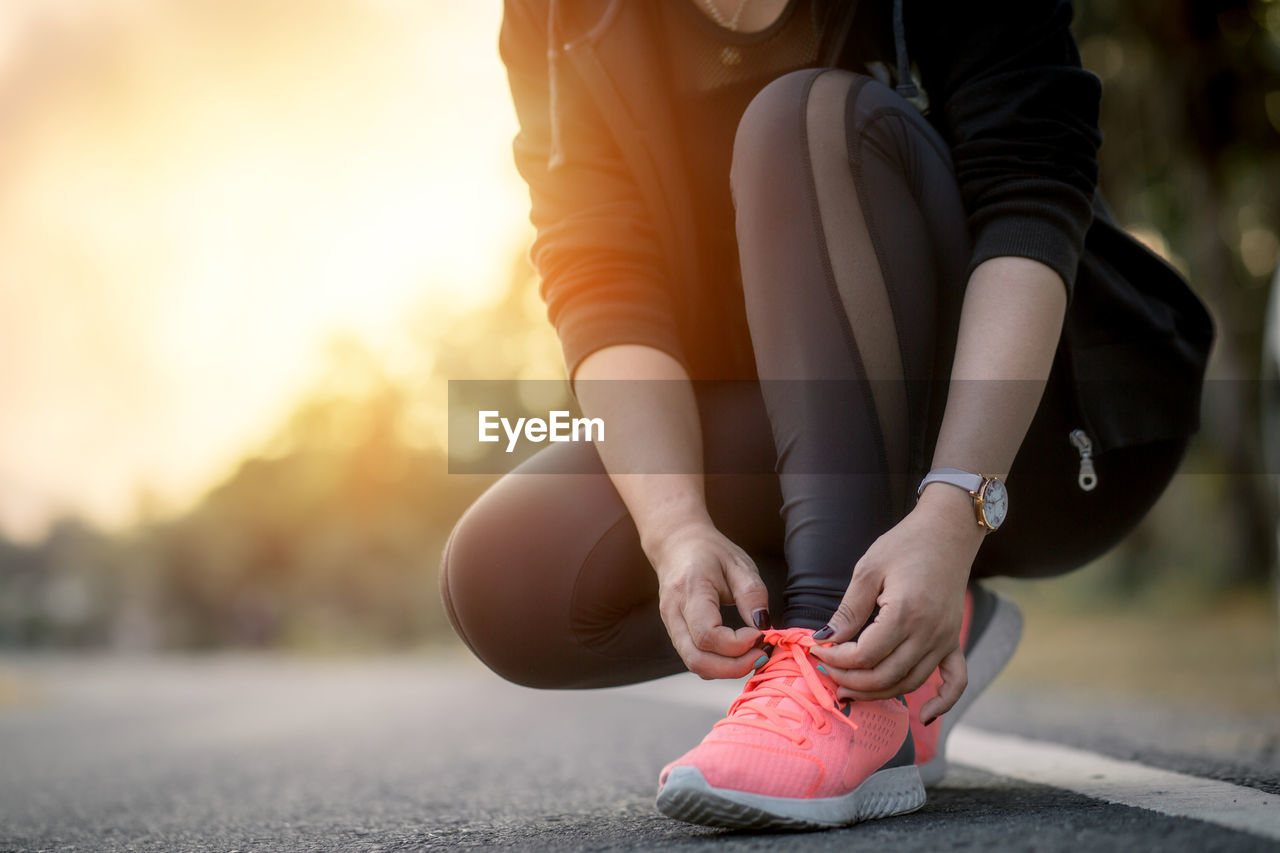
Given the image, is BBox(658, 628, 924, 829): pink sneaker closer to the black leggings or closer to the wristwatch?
the black leggings

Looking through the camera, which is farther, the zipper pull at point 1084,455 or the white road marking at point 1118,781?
the zipper pull at point 1084,455

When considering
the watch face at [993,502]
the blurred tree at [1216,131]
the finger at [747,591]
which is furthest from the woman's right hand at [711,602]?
the blurred tree at [1216,131]

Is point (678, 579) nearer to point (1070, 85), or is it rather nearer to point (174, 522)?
point (1070, 85)

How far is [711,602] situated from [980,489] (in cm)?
27

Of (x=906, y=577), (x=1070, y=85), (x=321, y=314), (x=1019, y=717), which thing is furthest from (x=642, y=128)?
(x=321, y=314)

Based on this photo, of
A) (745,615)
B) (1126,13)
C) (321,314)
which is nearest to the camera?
(745,615)

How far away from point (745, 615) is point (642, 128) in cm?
69

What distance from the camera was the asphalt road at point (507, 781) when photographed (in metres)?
0.96

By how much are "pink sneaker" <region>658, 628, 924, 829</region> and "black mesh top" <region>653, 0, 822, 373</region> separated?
0.62 metres

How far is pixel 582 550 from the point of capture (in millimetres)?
1353

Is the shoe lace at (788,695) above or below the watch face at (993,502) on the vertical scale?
below

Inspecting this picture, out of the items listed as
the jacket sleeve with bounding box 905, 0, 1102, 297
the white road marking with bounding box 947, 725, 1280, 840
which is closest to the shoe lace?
the white road marking with bounding box 947, 725, 1280, 840

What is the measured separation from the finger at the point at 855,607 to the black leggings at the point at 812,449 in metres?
0.07

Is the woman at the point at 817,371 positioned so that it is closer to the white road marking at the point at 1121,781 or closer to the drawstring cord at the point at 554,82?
the drawstring cord at the point at 554,82
